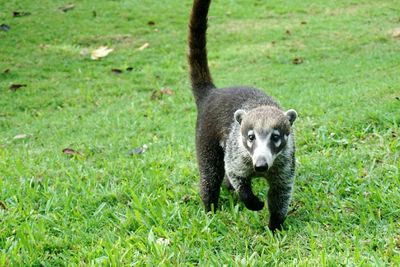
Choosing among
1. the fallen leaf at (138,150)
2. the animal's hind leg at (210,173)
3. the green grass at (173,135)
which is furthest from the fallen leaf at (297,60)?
the animal's hind leg at (210,173)

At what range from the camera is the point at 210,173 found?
3732mm

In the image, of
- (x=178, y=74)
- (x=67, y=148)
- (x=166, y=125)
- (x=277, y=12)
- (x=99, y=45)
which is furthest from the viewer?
(x=277, y=12)

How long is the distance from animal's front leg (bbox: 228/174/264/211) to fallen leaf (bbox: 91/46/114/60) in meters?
6.36

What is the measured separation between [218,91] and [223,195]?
806 millimetres

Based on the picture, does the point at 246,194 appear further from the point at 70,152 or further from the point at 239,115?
the point at 70,152

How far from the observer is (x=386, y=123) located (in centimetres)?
454

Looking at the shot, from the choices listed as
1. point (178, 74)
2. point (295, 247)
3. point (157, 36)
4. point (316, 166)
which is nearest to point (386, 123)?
point (316, 166)

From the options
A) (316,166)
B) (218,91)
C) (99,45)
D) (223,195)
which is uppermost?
(218,91)

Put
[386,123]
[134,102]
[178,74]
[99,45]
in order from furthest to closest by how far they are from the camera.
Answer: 1. [99,45]
2. [178,74]
3. [134,102]
4. [386,123]

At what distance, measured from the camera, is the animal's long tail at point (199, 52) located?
4152 millimetres

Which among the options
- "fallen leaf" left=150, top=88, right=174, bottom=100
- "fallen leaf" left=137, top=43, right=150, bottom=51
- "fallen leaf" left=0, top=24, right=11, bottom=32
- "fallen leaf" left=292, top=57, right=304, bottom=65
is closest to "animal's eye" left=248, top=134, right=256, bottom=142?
"fallen leaf" left=150, top=88, right=174, bottom=100

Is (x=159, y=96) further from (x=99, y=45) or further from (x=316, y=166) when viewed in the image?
(x=316, y=166)

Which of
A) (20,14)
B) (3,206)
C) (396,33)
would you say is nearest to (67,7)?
(20,14)

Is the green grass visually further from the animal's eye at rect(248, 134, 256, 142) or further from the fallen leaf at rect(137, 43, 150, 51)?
the animal's eye at rect(248, 134, 256, 142)
